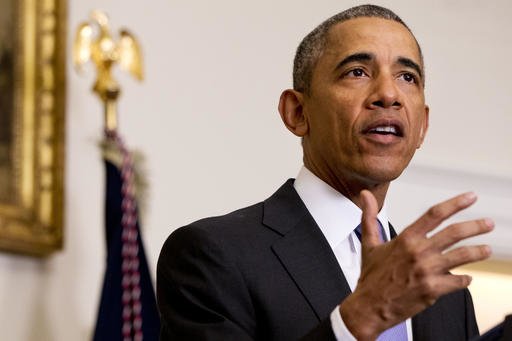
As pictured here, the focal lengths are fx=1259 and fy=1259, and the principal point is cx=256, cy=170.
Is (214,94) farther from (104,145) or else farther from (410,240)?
(410,240)

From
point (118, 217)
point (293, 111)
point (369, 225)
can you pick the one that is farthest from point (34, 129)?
point (369, 225)

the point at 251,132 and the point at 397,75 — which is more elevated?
the point at 251,132

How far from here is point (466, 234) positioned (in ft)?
8.44

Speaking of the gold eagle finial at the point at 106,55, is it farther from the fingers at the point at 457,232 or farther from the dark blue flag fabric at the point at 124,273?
the fingers at the point at 457,232

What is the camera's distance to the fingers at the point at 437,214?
8.55ft

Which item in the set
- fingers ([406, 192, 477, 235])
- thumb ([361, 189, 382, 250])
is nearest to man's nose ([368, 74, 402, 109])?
thumb ([361, 189, 382, 250])

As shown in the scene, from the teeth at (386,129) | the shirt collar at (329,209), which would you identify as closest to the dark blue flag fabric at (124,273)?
the shirt collar at (329,209)

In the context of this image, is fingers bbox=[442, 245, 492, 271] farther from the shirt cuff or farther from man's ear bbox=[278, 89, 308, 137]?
man's ear bbox=[278, 89, 308, 137]

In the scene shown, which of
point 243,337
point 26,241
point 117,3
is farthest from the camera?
point 117,3

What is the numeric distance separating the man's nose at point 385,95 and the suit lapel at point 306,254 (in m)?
0.35

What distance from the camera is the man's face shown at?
344cm

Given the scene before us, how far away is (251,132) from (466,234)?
4328 millimetres

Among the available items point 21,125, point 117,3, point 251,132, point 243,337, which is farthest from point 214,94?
point 243,337

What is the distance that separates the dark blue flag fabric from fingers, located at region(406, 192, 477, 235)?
3044 mm
